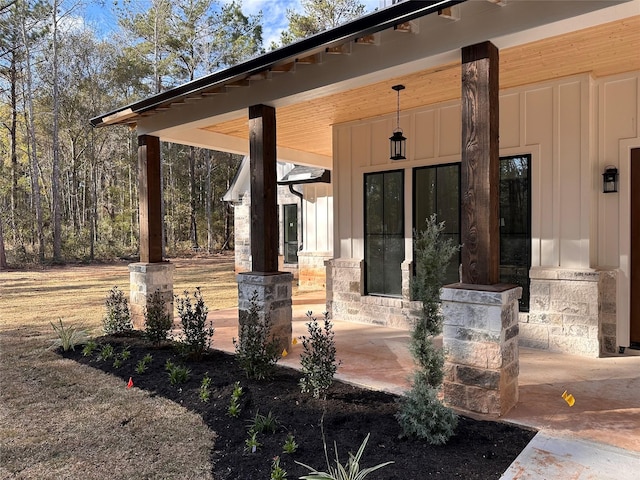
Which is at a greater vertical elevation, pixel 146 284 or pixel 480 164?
pixel 480 164

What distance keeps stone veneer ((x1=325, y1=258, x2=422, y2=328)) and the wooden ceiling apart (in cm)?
215

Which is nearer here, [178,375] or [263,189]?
[178,375]

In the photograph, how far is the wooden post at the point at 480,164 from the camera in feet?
9.95

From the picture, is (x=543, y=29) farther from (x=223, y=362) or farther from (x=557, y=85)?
(x=223, y=362)

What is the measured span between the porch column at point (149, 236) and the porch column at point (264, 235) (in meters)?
1.87

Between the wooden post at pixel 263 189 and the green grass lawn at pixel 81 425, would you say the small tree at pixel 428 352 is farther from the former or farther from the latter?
the wooden post at pixel 263 189

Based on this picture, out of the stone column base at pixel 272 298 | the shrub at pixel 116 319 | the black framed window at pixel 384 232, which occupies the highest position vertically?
the black framed window at pixel 384 232

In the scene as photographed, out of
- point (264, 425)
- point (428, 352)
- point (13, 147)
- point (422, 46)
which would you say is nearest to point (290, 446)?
point (264, 425)

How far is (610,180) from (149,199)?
5663 millimetres

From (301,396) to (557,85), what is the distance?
4178 millimetres

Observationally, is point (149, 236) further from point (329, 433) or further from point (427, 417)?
point (427, 417)

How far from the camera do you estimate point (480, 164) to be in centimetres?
306

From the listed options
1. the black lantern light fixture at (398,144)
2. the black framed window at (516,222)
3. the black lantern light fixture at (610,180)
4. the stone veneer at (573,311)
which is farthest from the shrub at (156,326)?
the black lantern light fixture at (610,180)

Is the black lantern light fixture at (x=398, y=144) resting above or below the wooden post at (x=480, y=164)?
above
